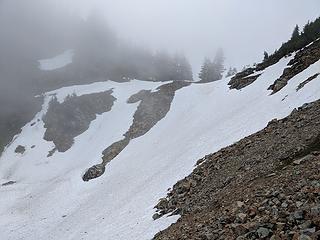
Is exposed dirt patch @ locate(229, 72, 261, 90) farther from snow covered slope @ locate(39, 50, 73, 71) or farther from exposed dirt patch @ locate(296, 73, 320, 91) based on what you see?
Result: snow covered slope @ locate(39, 50, 73, 71)

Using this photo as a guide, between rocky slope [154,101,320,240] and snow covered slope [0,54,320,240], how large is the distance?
2.47 metres

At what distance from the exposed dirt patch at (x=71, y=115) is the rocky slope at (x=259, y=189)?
42.8 meters

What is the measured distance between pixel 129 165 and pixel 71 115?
3541 centimetres

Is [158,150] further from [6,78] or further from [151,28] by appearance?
[151,28]

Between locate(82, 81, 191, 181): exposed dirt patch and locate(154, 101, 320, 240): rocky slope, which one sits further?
locate(82, 81, 191, 181): exposed dirt patch

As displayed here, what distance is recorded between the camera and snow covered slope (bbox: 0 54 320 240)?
29.5 m

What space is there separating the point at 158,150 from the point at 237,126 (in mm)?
11426

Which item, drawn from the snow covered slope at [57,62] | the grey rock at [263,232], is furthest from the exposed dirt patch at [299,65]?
the snow covered slope at [57,62]

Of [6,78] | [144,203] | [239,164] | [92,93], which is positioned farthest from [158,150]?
[6,78]

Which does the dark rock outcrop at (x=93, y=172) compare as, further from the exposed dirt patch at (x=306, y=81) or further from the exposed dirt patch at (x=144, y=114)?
the exposed dirt patch at (x=306, y=81)

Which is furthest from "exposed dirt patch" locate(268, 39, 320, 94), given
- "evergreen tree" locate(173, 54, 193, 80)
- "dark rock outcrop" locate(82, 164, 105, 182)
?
"evergreen tree" locate(173, 54, 193, 80)

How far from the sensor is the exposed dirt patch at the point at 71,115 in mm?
68575

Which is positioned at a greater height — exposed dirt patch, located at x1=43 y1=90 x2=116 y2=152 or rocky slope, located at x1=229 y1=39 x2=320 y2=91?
exposed dirt patch, located at x1=43 y1=90 x2=116 y2=152

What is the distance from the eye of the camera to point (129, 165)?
4284 cm
